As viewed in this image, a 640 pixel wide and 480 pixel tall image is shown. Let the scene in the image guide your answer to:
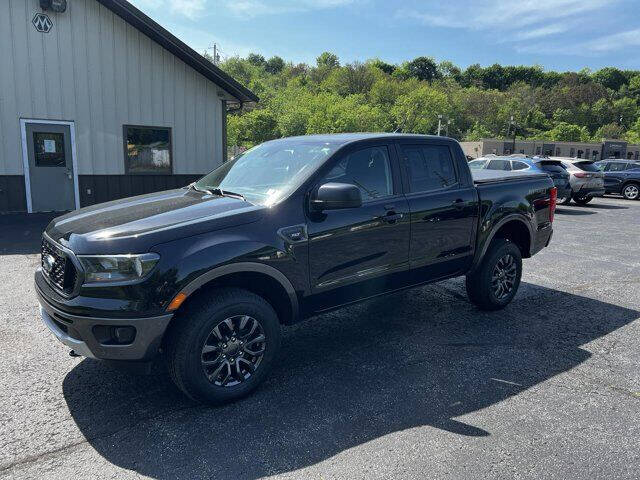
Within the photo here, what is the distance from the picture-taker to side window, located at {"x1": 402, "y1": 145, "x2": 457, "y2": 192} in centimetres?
430

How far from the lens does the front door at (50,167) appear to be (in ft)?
35.1

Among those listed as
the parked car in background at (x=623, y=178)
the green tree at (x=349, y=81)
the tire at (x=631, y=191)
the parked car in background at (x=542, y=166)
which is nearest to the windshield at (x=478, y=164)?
the parked car in background at (x=542, y=166)

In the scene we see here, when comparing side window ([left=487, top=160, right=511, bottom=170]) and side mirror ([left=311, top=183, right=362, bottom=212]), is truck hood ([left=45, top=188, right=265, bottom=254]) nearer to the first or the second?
side mirror ([left=311, top=183, right=362, bottom=212])

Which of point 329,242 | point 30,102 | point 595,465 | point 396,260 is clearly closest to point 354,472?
point 595,465

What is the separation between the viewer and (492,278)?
503 cm

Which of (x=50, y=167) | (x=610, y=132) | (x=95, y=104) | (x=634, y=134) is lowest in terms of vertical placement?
(x=50, y=167)

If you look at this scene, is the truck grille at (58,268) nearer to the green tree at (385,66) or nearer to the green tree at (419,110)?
the green tree at (419,110)

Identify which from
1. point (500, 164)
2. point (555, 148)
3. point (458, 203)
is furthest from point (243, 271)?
point (555, 148)

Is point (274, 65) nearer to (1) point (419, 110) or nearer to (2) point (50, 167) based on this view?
(1) point (419, 110)

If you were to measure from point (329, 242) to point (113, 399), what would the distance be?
194cm

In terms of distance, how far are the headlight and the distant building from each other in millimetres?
86534

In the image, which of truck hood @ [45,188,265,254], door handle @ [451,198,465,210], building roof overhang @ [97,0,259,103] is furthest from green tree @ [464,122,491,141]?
truck hood @ [45,188,265,254]

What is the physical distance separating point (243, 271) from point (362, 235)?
1091 mm

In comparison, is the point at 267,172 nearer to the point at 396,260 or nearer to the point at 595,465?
the point at 396,260
